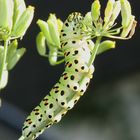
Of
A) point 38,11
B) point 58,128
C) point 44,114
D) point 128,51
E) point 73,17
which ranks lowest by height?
point 58,128

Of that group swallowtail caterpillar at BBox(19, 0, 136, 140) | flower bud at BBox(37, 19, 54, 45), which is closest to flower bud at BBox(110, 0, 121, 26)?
swallowtail caterpillar at BBox(19, 0, 136, 140)

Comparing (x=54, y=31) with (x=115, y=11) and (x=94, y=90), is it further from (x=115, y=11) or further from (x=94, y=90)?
(x=94, y=90)

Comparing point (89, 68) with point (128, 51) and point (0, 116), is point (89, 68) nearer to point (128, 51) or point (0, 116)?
point (0, 116)

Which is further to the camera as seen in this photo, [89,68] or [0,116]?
[0,116]

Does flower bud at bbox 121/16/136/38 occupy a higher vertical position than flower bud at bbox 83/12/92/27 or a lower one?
lower

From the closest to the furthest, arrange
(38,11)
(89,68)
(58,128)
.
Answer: (89,68)
(38,11)
(58,128)

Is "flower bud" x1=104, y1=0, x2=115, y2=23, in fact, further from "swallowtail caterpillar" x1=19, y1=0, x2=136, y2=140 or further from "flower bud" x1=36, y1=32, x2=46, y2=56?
"flower bud" x1=36, y1=32, x2=46, y2=56

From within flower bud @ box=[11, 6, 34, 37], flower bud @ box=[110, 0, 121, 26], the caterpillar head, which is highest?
flower bud @ box=[110, 0, 121, 26]

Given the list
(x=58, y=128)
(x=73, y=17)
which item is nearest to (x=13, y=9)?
(x=73, y=17)
